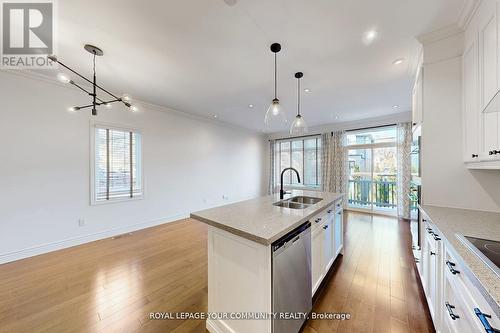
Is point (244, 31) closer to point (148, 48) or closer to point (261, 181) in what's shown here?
point (148, 48)

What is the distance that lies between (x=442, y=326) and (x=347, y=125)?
529cm

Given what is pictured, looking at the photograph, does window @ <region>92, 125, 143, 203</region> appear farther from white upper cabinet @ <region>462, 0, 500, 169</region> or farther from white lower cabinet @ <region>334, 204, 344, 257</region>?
white upper cabinet @ <region>462, 0, 500, 169</region>

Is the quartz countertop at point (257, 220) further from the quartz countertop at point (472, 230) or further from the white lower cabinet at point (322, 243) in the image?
the quartz countertop at point (472, 230)

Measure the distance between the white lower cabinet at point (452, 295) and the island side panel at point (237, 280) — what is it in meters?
0.92

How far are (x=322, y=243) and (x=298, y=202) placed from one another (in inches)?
29.1

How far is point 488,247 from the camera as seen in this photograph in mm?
1050

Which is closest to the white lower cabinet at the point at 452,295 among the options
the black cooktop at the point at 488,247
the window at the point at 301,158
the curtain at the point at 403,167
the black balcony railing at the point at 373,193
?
the black cooktop at the point at 488,247

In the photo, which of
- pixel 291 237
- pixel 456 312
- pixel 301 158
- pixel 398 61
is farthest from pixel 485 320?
pixel 301 158

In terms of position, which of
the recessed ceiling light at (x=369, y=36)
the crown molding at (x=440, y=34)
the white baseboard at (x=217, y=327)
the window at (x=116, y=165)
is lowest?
the white baseboard at (x=217, y=327)

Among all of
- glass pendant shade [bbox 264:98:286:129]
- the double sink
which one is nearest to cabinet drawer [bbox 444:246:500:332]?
the double sink

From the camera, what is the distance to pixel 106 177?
3.60m

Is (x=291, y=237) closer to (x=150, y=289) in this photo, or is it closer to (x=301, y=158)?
(x=150, y=289)

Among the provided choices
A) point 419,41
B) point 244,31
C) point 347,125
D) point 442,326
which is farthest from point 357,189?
point 244,31

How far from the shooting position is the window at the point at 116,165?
11.4 ft
